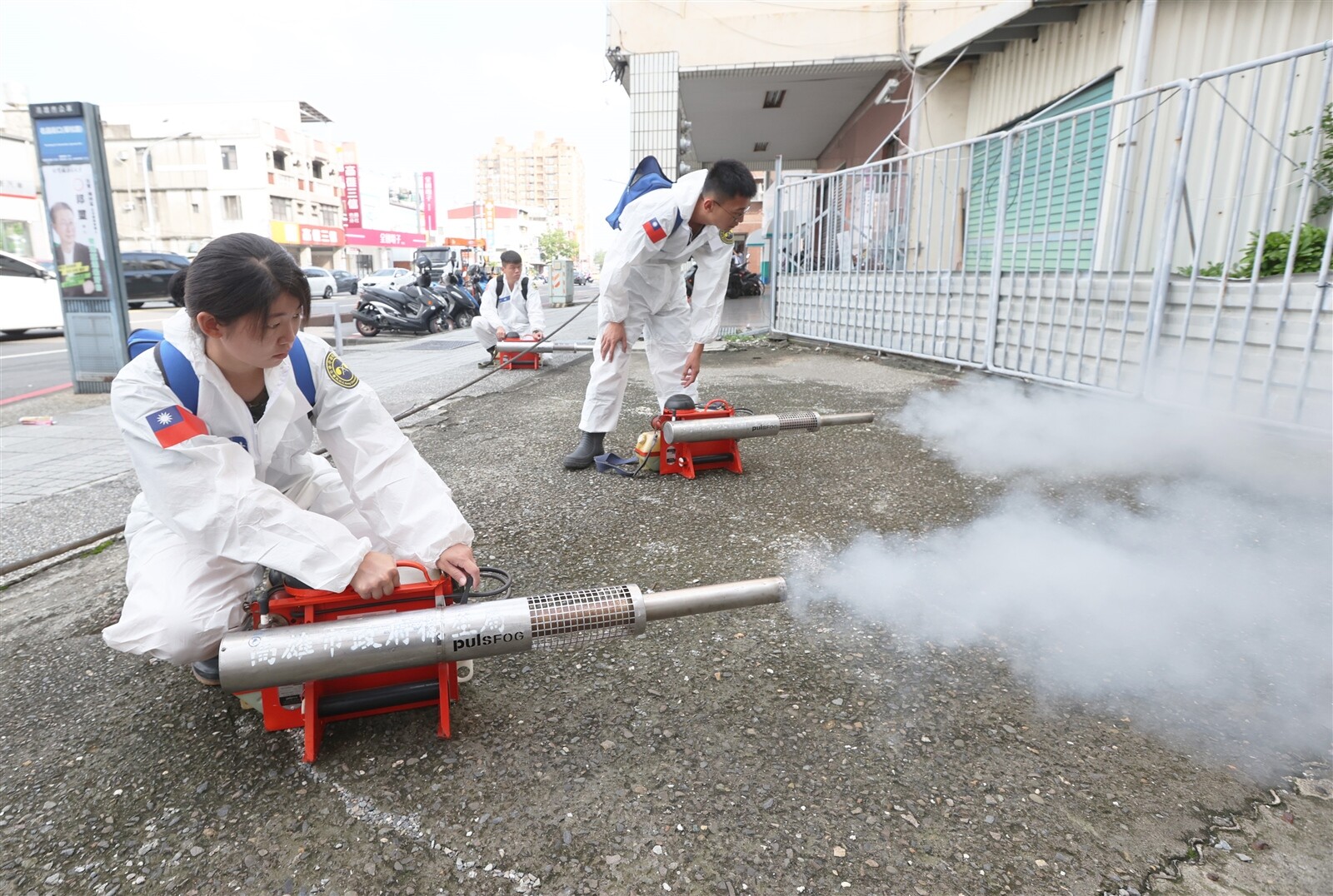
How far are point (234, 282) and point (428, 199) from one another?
218 feet

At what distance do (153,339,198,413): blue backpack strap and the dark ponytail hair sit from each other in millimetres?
109

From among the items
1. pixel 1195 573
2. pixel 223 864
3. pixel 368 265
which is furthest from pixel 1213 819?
pixel 368 265

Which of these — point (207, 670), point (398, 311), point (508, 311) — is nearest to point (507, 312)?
point (508, 311)

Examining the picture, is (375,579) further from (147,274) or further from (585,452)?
(147,274)

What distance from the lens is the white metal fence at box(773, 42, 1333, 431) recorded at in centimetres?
353

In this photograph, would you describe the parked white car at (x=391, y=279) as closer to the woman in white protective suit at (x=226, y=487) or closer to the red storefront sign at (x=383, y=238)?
the woman in white protective suit at (x=226, y=487)

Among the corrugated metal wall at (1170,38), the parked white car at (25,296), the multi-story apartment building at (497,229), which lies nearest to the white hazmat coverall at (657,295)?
the corrugated metal wall at (1170,38)

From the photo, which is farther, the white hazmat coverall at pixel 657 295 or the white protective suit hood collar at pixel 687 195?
the white hazmat coverall at pixel 657 295

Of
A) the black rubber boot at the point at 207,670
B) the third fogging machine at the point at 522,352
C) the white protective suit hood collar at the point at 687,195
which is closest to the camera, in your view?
the black rubber boot at the point at 207,670

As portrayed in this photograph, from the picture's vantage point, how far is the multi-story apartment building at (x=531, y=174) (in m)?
137

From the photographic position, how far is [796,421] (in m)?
3.41

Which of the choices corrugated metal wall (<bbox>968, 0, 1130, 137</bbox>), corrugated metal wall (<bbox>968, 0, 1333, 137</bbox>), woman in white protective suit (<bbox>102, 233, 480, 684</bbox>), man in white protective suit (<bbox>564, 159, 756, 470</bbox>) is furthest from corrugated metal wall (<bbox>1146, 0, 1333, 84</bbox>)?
woman in white protective suit (<bbox>102, 233, 480, 684</bbox>)

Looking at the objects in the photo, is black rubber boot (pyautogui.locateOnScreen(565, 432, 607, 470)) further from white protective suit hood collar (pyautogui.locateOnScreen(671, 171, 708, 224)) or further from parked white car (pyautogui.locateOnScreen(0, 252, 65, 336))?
parked white car (pyautogui.locateOnScreen(0, 252, 65, 336))

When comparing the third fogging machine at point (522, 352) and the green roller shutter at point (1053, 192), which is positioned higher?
the green roller shutter at point (1053, 192)
